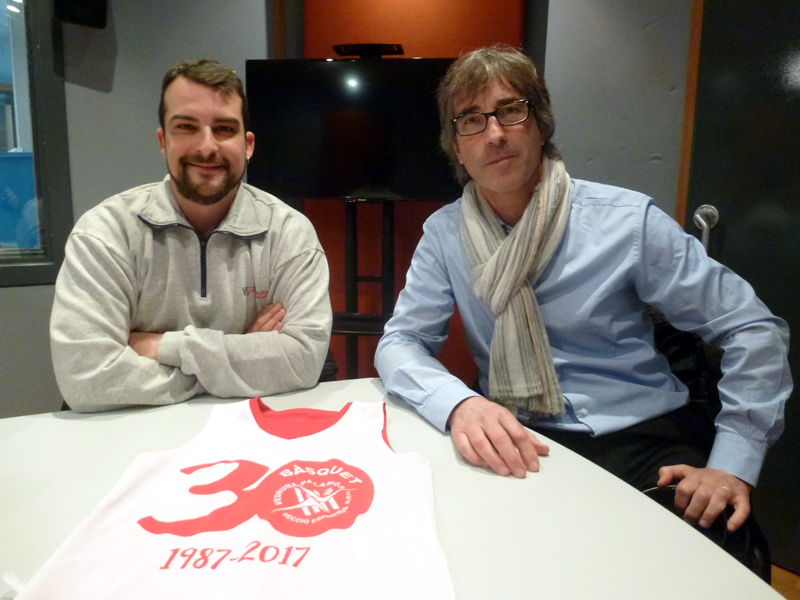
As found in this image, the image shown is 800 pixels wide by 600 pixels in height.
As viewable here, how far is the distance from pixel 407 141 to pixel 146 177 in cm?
127

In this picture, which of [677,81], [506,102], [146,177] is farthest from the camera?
[146,177]

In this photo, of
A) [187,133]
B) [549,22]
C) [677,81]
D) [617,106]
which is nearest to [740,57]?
[677,81]

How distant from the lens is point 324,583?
20.6 inches

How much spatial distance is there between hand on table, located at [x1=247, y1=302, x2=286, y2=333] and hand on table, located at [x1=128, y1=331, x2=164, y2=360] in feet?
0.83

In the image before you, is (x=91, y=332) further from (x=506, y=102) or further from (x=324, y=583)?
(x=506, y=102)

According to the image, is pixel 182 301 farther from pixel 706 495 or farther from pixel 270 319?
pixel 706 495

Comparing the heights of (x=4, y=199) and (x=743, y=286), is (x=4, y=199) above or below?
above

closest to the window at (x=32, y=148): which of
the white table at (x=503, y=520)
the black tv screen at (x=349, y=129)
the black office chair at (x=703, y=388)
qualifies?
the black tv screen at (x=349, y=129)

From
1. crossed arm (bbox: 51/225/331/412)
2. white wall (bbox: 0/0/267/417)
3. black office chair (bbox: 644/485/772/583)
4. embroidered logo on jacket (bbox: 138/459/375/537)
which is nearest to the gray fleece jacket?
crossed arm (bbox: 51/225/331/412)

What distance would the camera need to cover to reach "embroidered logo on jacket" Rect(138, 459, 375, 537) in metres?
0.62

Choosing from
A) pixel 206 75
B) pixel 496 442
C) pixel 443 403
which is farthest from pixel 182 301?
pixel 496 442

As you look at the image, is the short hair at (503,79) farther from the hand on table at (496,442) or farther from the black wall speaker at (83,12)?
the black wall speaker at (83,12)

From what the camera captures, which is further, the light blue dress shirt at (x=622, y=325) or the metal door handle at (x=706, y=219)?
the metal door handle at (x=706, y=219)

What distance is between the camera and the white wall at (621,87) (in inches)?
80.9
